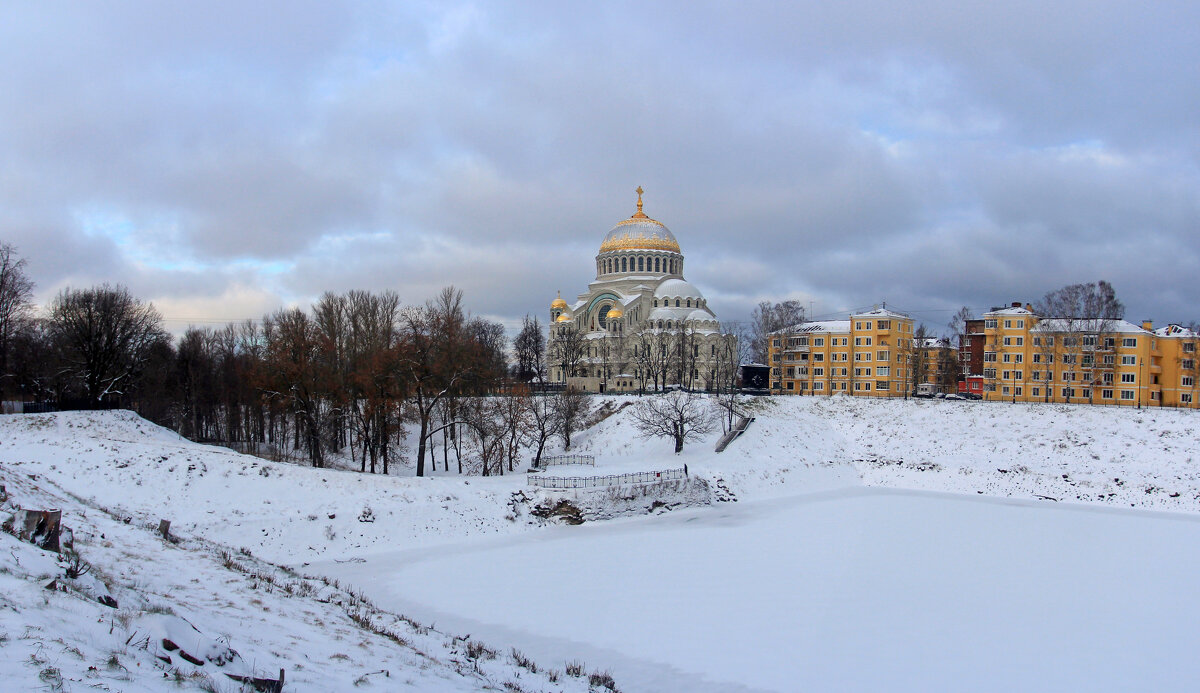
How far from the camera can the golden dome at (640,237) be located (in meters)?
84.0

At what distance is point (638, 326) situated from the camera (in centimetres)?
7588

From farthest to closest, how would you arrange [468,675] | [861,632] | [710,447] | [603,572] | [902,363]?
[902,363] → [710,447] → [603,572] → [861,632] → [468,675]

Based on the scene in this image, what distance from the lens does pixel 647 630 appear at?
15.1 metres

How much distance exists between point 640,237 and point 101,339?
186ft

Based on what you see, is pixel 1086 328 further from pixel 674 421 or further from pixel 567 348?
pixel 567 348

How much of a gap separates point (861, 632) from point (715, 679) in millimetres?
4148

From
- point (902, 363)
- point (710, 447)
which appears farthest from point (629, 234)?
point (710, 447)

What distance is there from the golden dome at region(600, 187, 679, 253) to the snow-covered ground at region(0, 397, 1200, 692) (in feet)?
158

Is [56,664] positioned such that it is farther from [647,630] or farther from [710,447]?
[710,447]

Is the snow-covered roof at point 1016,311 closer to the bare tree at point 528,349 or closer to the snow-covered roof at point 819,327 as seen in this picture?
the snow-covered roof at point 819,327

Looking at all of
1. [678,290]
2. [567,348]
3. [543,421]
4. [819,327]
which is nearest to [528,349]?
[567,348]

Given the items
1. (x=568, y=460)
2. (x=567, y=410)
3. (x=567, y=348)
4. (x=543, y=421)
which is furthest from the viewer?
(x=567, y=348)

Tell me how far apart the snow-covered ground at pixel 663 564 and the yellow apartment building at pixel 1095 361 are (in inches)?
380

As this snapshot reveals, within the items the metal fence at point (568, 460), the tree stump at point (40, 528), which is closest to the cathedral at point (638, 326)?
the metal fence at point (568, 460)
